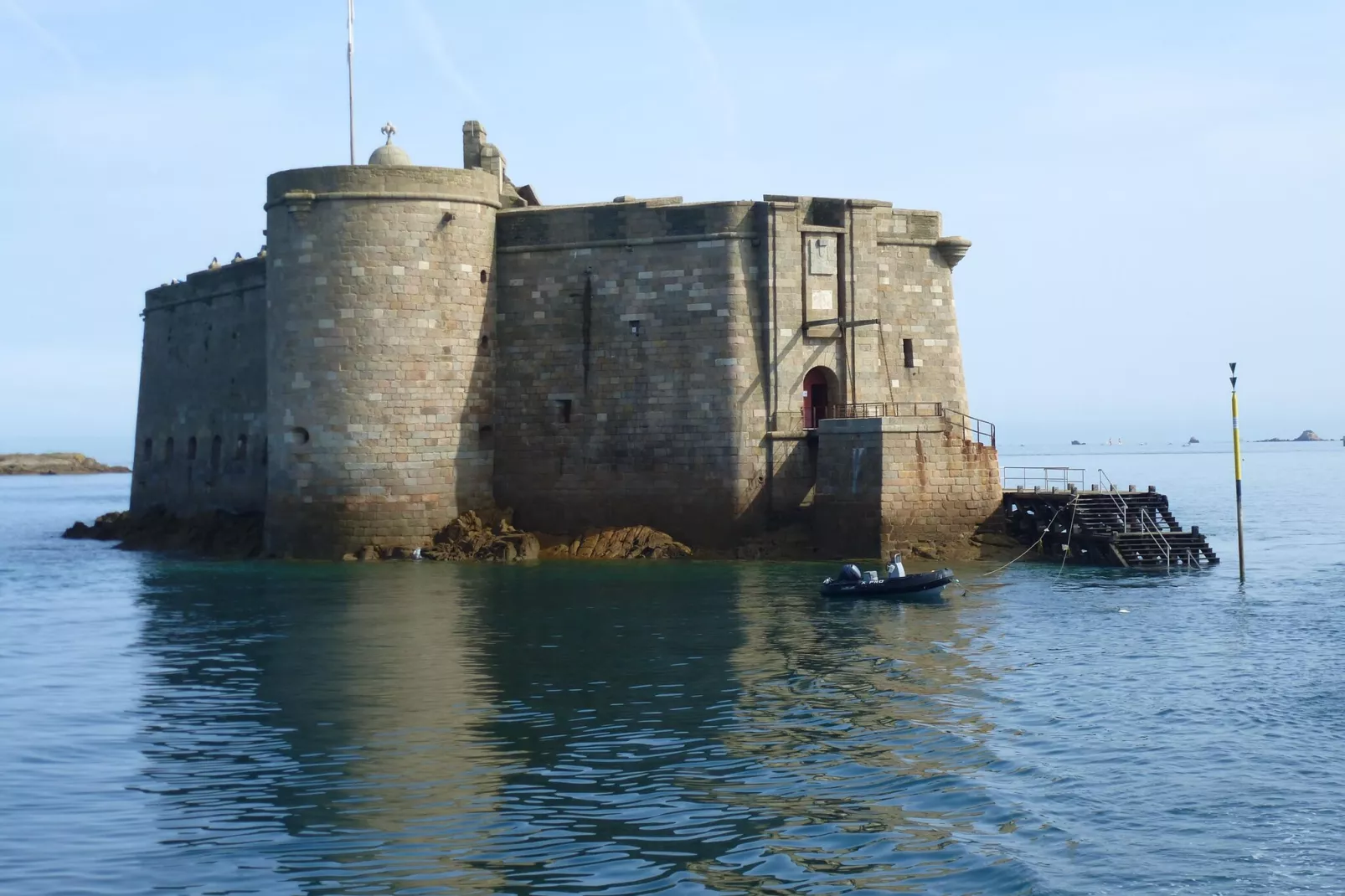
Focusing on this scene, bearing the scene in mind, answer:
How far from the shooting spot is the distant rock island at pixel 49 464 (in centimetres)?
17138

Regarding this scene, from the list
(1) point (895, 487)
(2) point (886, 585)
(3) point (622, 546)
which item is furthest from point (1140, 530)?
(3) point (622, 546)

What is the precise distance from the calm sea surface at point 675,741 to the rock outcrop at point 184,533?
32.9 feet

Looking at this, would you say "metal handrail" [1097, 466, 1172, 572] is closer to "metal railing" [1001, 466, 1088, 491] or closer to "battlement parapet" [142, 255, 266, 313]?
"metal railing" [1001, 466, 1088, 491]

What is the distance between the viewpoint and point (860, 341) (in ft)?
128

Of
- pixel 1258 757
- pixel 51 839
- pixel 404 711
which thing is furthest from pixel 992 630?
pixel 51 839

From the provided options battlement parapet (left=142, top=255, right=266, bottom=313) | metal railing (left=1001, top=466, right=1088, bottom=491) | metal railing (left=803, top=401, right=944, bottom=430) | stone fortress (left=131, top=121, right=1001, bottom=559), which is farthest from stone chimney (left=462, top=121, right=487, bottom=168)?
metal railing (left=1001, top=466, right=1088, bottom=491)

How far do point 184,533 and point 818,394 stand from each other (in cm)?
2188

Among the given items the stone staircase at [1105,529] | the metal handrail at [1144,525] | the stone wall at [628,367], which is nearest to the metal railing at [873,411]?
the stone wall at [628,367]

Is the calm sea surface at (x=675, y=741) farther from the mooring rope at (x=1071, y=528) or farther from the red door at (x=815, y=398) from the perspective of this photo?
the red door at (x=815, y=398)

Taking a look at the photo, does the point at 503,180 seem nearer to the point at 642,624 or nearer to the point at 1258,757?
the point at 642,624

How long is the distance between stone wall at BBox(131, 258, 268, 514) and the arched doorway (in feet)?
53.8

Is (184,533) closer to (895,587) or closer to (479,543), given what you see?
(479,543)

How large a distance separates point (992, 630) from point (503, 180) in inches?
851

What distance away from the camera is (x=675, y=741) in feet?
58.3
